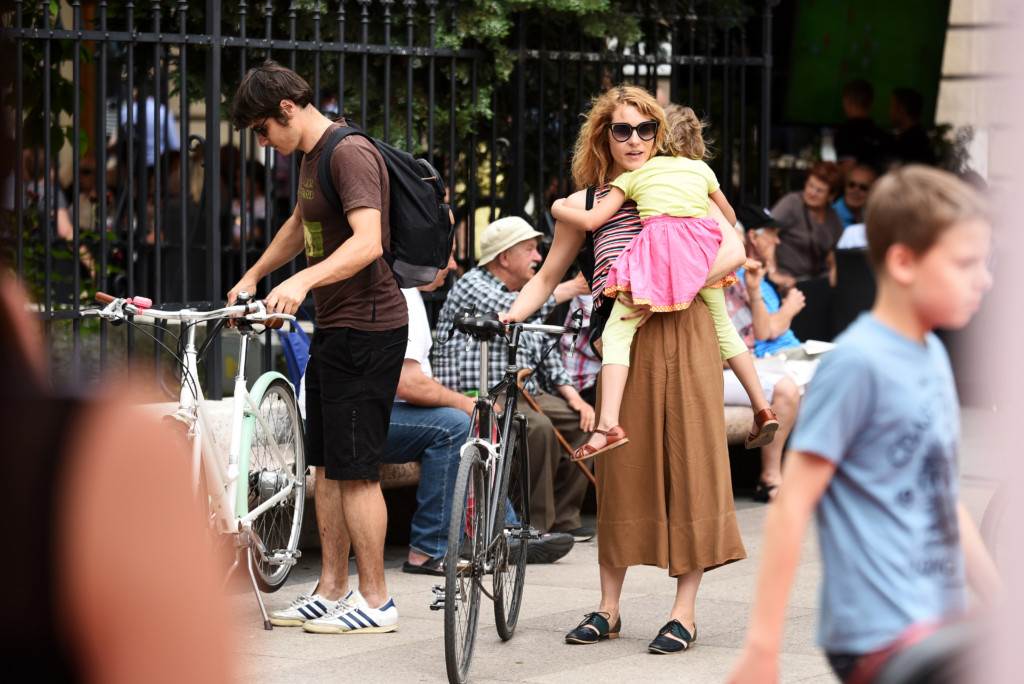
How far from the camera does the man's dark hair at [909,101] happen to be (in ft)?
39.7

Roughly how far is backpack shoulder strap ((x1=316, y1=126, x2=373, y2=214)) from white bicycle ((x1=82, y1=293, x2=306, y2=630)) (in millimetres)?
433

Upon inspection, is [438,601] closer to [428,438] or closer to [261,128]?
[428,438]

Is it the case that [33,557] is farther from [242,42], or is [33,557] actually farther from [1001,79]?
[242,42]

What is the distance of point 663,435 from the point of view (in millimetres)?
5605

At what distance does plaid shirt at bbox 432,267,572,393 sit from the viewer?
7.30 metres

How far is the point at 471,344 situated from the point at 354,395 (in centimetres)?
162

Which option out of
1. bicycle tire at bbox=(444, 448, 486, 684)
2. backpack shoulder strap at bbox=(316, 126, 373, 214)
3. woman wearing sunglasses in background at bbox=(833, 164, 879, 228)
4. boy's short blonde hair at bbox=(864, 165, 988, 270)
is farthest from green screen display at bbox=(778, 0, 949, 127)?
boy's short blonde hair at bbox=(864, 165, 988, 270)

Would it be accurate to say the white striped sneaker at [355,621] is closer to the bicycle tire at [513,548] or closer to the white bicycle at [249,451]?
the white bicycle at [249,451]

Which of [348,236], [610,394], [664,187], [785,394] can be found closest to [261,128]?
[348,236]

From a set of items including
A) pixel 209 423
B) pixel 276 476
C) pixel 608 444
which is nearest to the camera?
pixel 608 444

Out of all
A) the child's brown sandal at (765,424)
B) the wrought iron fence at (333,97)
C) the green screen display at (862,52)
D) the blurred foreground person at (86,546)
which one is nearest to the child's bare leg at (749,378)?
the child's brown sandal at (765,424)

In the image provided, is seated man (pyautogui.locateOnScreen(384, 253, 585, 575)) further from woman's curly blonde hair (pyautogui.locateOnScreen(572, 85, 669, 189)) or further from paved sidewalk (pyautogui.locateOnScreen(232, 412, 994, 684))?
woman's curly blonde hair (pyautogui.locateOnScreen(572, 85, 669, 189))

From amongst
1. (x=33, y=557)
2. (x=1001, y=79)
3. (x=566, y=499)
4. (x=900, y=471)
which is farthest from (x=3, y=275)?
(x=566, y=499)

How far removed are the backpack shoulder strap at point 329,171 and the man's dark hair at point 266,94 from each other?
0.55ft
